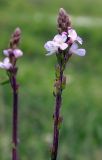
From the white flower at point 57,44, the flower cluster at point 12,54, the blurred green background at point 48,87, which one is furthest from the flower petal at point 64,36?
the blurred green background at point 48,87

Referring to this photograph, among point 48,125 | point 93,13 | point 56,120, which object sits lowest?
point 93,13

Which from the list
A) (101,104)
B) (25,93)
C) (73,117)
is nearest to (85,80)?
(101,104)

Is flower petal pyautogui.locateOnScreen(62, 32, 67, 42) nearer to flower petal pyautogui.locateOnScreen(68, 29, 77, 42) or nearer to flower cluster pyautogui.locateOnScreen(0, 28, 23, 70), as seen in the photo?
flower petal pyautogui.locateOnScreen(68, 29, 77, 42)

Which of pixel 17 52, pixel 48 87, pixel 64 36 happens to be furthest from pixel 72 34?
pixel 48 87

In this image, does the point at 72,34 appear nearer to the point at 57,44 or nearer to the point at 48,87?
the point at 57,44

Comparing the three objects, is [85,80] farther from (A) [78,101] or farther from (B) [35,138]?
(B) [35,138]

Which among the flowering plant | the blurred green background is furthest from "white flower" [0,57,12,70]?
the blurred green background
